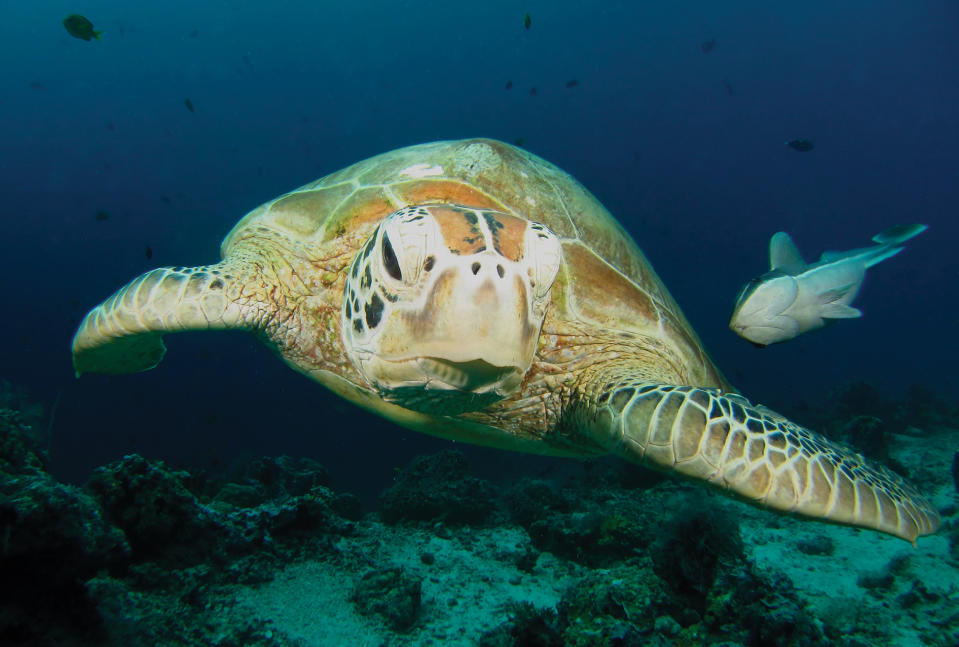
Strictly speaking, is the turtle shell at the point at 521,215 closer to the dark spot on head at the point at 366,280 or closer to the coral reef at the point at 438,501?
the dark spot on head at the point at 366,280

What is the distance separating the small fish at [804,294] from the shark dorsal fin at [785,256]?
0.01 meters

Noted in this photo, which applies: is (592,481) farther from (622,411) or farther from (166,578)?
(166,578)

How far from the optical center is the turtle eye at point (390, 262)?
152cm

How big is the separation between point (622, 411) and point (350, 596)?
2261 mm

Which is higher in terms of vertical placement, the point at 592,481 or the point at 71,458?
the point at 592,481

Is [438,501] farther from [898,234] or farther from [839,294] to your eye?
[898,234]

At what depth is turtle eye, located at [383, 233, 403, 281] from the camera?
4.98ft

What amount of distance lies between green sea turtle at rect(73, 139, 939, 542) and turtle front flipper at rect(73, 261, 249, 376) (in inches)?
0.5

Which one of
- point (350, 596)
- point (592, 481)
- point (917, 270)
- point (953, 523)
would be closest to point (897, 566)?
point (953, 523)

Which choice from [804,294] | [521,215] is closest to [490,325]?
[521,215]

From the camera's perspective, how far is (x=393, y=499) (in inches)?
189

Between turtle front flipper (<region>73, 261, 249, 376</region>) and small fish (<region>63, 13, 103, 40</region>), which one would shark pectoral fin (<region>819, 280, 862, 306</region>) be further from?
small fish (<region>63, 13, 103, 40</region>)

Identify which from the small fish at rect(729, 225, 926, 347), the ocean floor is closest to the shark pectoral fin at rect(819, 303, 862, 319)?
the small fish at rect(729, 225, 926, 347)

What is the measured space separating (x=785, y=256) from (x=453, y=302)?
298 centimetres
